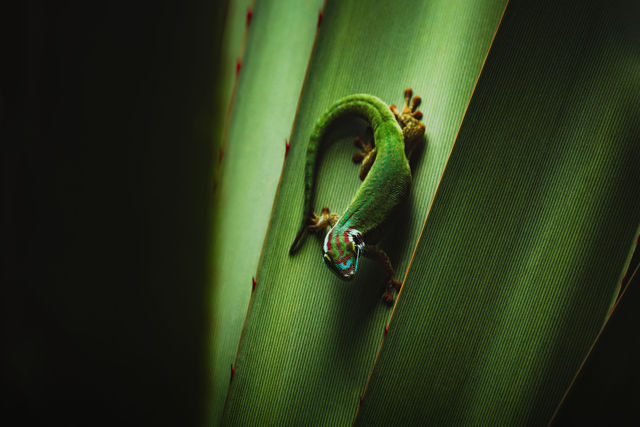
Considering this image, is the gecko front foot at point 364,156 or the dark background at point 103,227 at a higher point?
the gecko front foot at point 364,156

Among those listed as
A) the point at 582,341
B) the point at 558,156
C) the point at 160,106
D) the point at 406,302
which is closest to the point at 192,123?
the point at 160,106

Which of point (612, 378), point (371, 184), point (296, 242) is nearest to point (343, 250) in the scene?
point (296, 242)

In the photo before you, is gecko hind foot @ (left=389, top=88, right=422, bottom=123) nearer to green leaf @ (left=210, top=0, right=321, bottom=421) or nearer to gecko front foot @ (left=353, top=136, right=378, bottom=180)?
gecko front foot @ (left=353, top=136, right=378, bottom=180)

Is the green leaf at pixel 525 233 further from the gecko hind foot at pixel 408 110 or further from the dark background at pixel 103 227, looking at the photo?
the dark background at pixel 103 227

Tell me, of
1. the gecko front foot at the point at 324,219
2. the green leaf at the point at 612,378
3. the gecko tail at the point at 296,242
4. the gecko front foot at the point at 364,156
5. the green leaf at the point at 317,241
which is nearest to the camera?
→ the green leaf at the point at 612,378

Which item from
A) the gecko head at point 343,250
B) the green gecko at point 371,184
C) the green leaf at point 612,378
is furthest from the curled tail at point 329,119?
the green leaf at point 612,378

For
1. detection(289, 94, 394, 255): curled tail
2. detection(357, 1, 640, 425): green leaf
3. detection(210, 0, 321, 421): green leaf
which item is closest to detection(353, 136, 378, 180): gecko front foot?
detection(289, 94, 394, 255): curled tail

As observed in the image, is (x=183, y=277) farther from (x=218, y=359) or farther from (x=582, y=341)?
(x=582, y=341)

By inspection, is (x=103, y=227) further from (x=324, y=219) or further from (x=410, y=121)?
(x=410, y=121)
